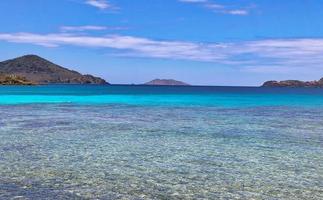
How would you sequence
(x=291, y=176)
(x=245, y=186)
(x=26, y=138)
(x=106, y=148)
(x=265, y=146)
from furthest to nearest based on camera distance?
1. (x=26, y=138)
2. (x=265, y=146)
3. (x=106, y=148)
4. (x=291, y=176)
5. (x=245, y=186)

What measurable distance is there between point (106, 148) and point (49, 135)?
307 inches

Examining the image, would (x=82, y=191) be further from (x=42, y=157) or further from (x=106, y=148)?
(x=106, y=148)

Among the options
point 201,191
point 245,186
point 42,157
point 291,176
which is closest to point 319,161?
point 291,176

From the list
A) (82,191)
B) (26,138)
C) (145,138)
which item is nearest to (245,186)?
(82,191)

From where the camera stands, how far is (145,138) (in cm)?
3122

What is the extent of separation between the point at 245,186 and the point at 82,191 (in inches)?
251

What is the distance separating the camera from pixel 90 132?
34.8 m

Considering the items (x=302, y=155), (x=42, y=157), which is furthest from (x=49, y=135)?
(x=302, y=155)

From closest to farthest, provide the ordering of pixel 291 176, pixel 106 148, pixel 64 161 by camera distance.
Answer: pixel 291 176 < pixel 64 161 < pixel 106 148

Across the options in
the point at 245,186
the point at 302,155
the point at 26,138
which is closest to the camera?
the point at 245,186

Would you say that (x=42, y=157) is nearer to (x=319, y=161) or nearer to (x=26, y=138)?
(x=26, y=138)

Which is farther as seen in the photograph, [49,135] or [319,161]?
[49,135]

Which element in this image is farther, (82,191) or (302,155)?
(302,155)

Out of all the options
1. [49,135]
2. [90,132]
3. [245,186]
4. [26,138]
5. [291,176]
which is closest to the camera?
[245,186]
